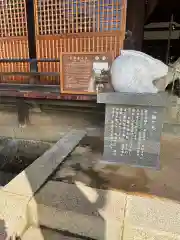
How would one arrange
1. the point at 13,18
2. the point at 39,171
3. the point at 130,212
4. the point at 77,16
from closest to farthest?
the point at 130,212 < the point at 39,171 < the point at 77,16 < the point at 13,18

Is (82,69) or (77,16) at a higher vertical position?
(77,16)

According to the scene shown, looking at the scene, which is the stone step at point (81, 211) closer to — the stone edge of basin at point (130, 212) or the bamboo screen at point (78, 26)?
the stone edge of basin at point (130, 212)

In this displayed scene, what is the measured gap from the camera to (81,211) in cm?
184

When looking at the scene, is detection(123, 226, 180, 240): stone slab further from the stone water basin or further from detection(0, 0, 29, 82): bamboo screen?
detection(0, 0, 29, 82): bamboo screen

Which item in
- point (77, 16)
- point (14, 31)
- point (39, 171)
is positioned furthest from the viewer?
point (14, 31)

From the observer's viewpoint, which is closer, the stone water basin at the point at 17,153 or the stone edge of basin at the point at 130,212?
the stone edge of basin at the point at 130,212

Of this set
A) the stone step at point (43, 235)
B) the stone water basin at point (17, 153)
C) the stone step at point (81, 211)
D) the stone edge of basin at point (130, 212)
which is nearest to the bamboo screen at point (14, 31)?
the stone water basin at point (17, 153)

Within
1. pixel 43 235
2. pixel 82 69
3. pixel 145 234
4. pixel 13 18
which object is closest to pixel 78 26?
pixel 82 69

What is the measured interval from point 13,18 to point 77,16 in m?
1.85

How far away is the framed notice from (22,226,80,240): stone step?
2.66 m

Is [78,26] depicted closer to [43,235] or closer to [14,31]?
[14,31]

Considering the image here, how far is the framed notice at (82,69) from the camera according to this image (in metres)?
3.89

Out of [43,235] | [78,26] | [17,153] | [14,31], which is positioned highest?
[78,26]

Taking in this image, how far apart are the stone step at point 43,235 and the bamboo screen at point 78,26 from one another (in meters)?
4.17
